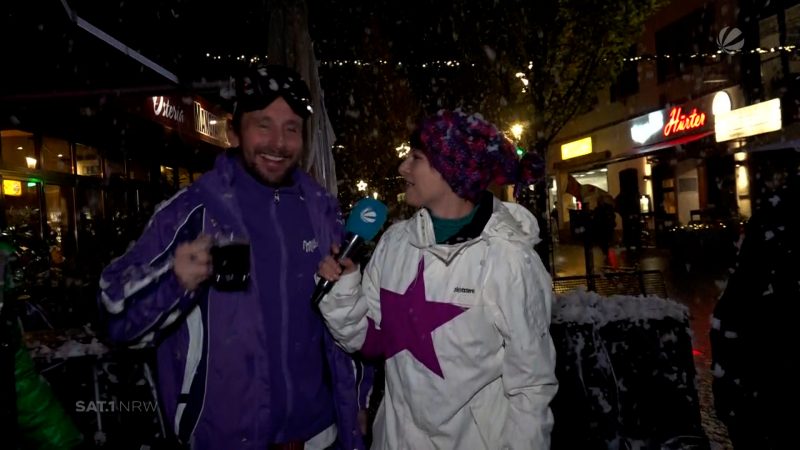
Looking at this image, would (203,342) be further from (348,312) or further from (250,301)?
(348,312)

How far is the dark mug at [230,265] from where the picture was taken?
2.03 meters

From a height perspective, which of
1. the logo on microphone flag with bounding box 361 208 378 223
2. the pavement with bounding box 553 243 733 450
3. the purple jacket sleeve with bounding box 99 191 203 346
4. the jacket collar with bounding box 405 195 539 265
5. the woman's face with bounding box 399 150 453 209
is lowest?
the pavement with bounding box 553 243 733 450

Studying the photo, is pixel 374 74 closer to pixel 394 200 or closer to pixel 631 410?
pixel 394 200

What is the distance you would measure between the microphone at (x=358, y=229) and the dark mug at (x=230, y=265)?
34 cm

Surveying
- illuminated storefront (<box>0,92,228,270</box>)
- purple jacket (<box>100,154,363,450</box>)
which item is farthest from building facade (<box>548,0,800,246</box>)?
purple jacket (<box>100,154,363,450</box>)

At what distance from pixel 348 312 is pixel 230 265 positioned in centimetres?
57

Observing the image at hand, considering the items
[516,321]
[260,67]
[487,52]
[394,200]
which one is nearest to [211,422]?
[516,321]

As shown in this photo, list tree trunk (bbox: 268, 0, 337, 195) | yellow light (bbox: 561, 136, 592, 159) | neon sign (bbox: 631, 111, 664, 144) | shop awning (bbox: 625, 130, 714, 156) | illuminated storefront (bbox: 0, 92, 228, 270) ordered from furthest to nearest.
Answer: yellow light (bbox: 561, 136, 592, 159) < neon sign (bbox: 631, 111, 664, 144) < shop awning (bbox: 625, 130, 714, 156) < illuminated storefront (bbox: 0, 92, 228, 270) < tree trunk (bbox: 268, 0, 337, 195)

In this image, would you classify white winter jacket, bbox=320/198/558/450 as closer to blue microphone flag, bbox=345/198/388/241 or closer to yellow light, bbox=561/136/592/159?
blue microphone flag, bbox=345/198/388/241

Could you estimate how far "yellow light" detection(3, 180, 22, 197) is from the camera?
309 inches

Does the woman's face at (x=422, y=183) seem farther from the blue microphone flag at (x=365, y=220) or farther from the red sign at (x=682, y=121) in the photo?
the red sign at (x=682, y=121)

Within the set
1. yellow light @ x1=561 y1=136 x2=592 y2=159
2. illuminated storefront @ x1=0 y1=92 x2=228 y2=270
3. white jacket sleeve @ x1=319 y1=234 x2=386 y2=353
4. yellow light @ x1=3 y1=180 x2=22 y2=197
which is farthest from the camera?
yellow light @ x1=561 y1=136 x2=592 y2=159

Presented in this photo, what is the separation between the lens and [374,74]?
82.3 feet

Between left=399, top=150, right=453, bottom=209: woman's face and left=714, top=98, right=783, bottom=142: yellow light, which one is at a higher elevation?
left=714, top=98, right=783, bottom=142: yellow light
